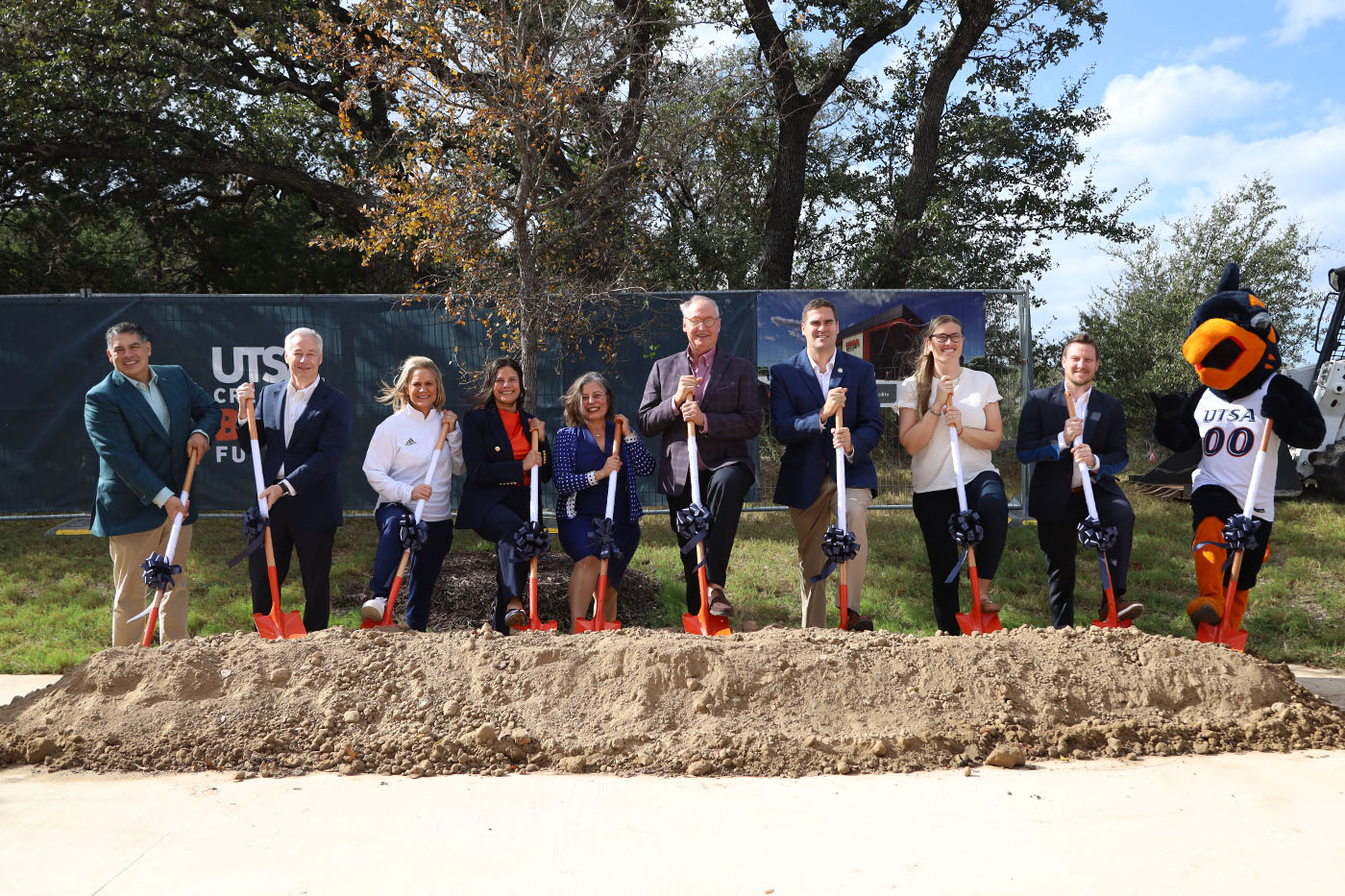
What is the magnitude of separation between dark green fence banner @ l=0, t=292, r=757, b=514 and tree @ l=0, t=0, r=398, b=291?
9.59 ft

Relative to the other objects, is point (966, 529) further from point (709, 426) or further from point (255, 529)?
point (255, 529)

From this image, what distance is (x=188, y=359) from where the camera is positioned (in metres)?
7.43

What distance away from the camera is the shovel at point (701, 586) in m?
4.72

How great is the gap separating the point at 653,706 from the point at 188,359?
5377mm

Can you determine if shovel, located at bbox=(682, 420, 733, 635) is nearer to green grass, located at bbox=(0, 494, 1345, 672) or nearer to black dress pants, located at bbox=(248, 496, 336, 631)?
green grass, located at bbox=(0, 494, 1345, 672)

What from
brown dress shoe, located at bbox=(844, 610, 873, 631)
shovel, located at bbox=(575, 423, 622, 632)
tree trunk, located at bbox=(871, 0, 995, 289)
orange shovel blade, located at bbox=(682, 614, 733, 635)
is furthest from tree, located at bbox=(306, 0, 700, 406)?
tree trunk, located at bbox=(871, 0, 995, 289)

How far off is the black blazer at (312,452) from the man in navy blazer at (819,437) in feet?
7.27

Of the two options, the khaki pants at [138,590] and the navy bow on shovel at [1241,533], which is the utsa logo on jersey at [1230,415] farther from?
the khaki pants at [138,590]

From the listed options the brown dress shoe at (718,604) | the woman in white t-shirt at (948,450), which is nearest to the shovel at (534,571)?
the brown dress shoe at (718,604)

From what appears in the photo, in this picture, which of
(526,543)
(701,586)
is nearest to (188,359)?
(526,543)

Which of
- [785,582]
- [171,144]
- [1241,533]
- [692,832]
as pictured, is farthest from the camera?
[171,144]

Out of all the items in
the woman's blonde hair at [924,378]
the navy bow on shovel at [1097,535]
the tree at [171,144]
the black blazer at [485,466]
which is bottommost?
the navy bow on shovel at [1097,535]

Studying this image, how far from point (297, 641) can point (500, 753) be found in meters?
→ 1.12

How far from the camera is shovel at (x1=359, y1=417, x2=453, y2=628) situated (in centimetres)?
476
